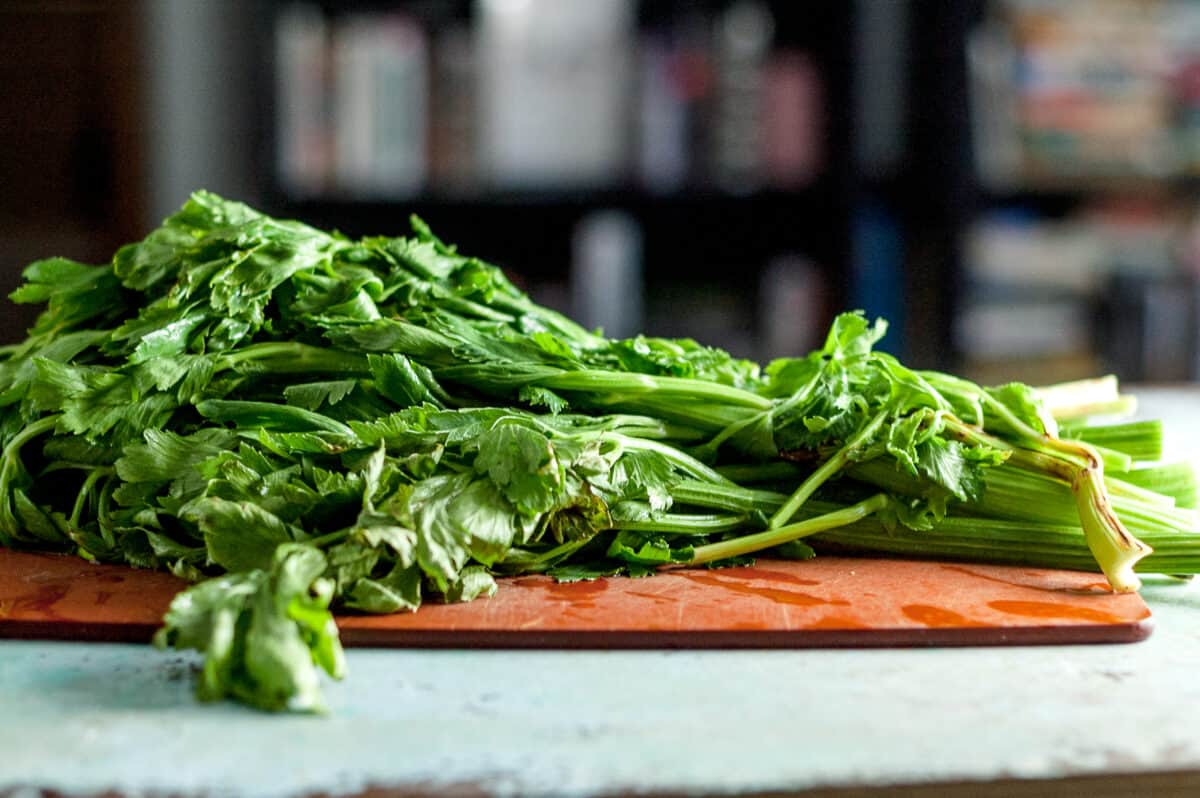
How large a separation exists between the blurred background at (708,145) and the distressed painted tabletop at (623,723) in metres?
2.29

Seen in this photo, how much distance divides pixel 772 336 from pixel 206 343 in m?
2.30

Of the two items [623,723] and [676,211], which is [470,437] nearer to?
[623,723]

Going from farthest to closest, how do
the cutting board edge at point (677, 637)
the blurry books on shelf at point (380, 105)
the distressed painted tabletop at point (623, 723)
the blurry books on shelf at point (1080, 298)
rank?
the blurry books on shelf at point (1080, 298) < the blurry books on shelf at point (380, 105) < the cutting board edge at point (677, 637) < the distressed painted tabletop at point (623, 723)

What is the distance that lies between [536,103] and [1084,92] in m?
1.35

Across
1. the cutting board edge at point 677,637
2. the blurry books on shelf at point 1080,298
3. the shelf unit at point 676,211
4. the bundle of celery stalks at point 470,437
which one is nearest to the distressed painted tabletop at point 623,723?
the cutting board edge at point 677,637

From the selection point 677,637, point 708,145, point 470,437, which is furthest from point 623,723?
point 708,145

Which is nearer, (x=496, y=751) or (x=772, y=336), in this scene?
(x=496, y=751)

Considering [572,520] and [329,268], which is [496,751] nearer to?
[572,520]

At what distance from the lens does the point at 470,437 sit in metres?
1.10

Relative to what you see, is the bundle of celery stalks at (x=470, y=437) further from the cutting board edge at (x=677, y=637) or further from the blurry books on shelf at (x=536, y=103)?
the blurry books on shelf at (x=536, y=103)

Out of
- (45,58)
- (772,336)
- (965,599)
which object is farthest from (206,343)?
(45,58)

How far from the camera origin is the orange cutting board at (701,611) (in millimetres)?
1011

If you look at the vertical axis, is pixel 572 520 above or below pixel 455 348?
below

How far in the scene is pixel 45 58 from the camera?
3379mm
